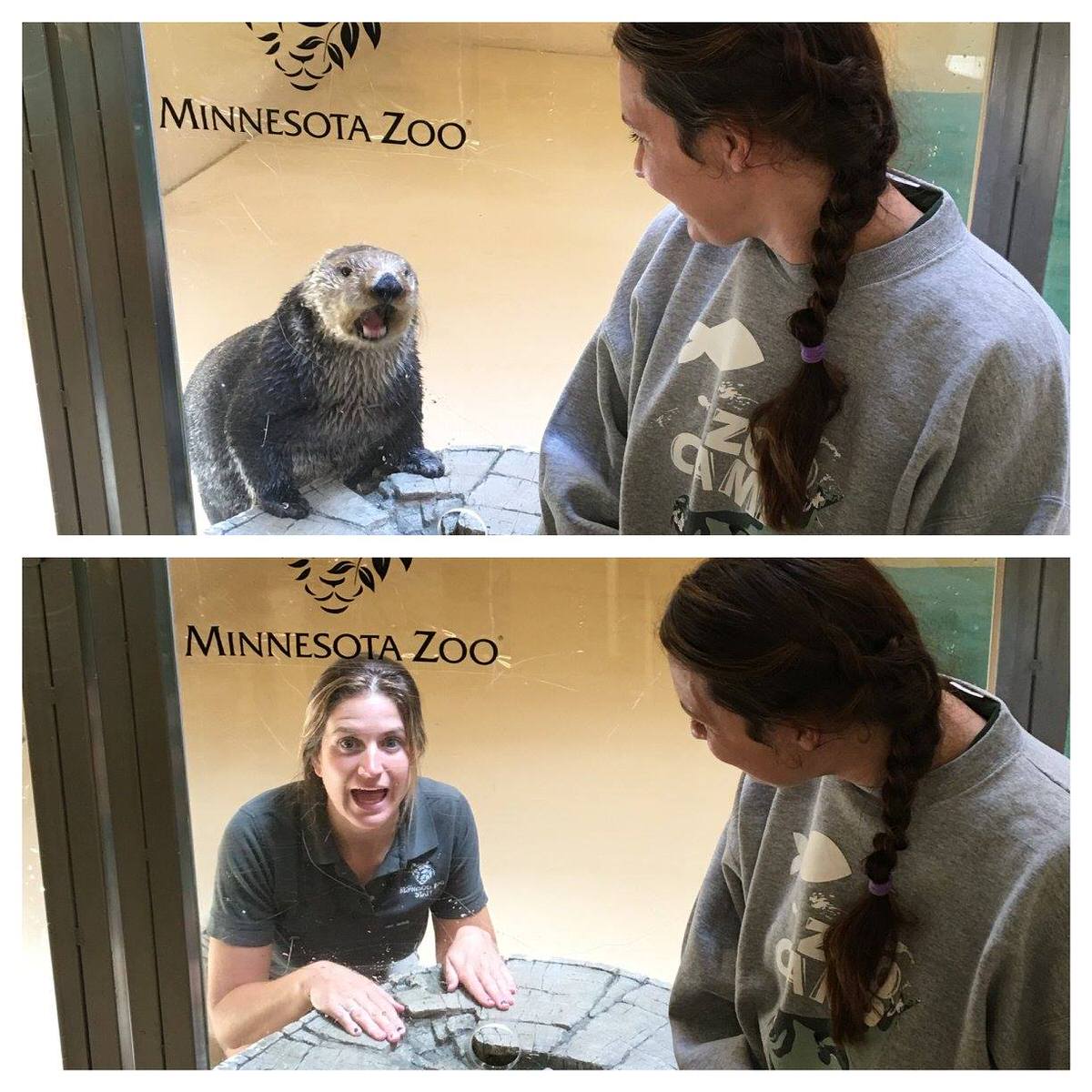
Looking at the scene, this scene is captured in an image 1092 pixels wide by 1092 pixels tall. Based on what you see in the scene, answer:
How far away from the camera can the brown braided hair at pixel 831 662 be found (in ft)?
2.59

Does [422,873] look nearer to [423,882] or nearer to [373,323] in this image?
[423,882]

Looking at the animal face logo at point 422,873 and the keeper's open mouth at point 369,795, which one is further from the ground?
the keeper's open mouth at point 369,795

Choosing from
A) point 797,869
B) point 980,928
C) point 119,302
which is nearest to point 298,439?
point 119,302

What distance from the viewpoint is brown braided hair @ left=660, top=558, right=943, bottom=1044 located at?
31.0 inches

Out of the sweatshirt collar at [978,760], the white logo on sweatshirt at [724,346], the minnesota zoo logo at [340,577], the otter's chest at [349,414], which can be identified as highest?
the white logo on sweatshirt at [724,346]

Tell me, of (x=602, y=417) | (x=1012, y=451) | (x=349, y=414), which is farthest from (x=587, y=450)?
(x=1012, y=451)

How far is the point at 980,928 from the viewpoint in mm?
800

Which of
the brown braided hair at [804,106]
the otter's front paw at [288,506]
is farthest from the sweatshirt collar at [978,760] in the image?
the otter's front paw at [288,506]

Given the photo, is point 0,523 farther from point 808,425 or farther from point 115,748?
point 808,425

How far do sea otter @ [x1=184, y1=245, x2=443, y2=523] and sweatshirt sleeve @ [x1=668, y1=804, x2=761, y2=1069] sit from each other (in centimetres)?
37

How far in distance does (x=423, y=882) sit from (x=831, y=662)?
345 millimetres

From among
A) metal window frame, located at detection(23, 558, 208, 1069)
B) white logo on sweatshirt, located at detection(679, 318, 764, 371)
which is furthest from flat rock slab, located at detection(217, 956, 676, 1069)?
white logo on sweatshirt, located at detection(679, 318, 764, 371)

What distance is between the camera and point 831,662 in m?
0.79

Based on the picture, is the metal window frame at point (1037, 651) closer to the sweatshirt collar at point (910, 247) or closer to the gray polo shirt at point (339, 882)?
the sweatshirt collar at point (910, 247)
